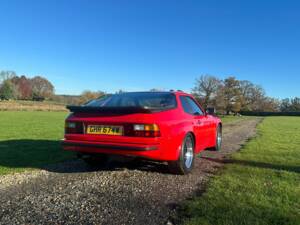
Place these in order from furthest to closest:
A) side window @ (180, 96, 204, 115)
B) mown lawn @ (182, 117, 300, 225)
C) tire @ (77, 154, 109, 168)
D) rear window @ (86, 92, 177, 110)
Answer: tire @ (77, 154, 109, 168)
side window @ (180, 96, 204, 115)
rear window @ (86, 92, 177, 110)
mown lawn @ (182, 117, 300, 225)

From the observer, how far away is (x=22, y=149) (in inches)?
357

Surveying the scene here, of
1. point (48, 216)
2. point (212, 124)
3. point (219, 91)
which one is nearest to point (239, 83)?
point (219, 91)

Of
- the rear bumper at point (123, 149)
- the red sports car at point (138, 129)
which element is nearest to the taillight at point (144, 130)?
the red sports car at point (138, 129)

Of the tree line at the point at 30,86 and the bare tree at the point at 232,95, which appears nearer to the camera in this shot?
the bare tree at the point at 232,95

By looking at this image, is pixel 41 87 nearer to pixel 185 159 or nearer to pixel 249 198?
pixel 185 159

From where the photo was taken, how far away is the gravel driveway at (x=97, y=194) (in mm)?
3584

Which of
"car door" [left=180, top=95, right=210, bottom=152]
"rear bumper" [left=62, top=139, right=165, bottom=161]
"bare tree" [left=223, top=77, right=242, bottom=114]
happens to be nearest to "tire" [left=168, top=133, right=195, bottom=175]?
"car door" [left=180, top=95, right=210, bottom=152]

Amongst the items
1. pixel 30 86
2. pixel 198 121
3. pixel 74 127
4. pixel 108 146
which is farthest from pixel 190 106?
pixel 30 86

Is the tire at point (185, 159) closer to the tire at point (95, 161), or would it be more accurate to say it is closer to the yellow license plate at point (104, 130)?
the yellow license plate at point (104, 130)

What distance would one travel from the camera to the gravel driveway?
3.58 metres

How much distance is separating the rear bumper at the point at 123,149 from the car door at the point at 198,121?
142 cm

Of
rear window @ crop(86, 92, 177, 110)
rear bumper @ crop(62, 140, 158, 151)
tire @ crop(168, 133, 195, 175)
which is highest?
rear window @ crop(86, 92, 177, 110)

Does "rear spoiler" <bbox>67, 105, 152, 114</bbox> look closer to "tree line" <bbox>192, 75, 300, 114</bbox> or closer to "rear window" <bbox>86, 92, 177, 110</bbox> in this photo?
"rear window" <bbox>86, 92, 177, 110</bbox>

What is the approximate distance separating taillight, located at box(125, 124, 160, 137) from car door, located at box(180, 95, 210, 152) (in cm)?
129
